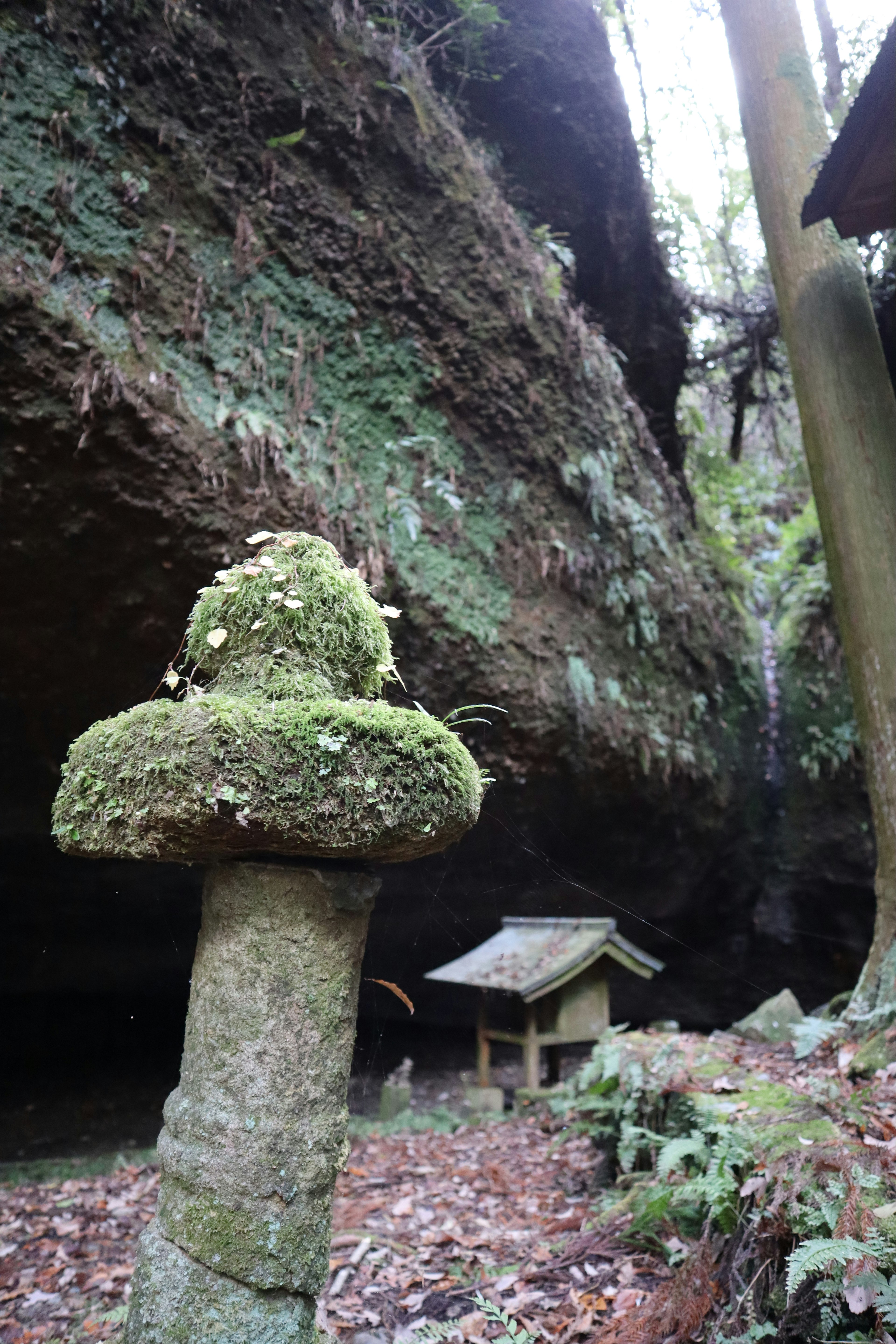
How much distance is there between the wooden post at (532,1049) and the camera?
22.2 ft

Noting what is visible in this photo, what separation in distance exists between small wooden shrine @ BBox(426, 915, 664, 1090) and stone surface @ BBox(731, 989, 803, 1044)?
81 centimetres

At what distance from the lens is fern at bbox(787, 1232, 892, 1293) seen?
2.34 m

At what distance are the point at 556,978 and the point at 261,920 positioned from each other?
185 inches

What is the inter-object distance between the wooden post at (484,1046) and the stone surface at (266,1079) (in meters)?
5.12

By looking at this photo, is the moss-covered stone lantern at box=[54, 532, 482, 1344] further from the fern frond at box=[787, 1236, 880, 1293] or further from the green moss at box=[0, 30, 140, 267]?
the green moss at box=[0, 30, 140, 267]

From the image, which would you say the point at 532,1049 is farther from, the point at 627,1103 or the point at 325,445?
the point at 325,445

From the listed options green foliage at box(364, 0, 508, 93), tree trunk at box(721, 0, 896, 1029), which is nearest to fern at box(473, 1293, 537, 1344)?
tree trunk at box(721, 0, 896, 1029)

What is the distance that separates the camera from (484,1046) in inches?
286

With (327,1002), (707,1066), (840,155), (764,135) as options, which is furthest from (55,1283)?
(764,135)

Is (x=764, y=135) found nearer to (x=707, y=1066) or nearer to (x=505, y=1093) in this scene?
(x=707, y=1066)

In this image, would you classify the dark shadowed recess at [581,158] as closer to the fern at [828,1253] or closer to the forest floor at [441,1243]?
the forest floor at [441,1243]

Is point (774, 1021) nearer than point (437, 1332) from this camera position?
No

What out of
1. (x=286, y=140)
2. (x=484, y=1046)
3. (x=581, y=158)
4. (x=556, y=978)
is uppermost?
(x=581, y=158)

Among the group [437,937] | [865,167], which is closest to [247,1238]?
[865,167]
